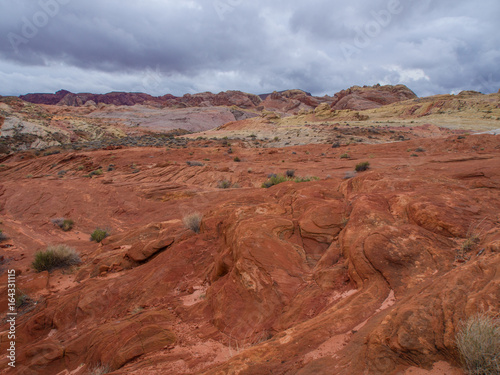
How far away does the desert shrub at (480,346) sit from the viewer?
1.90 meters

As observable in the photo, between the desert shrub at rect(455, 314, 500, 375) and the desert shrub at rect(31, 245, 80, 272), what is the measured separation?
9.20 m

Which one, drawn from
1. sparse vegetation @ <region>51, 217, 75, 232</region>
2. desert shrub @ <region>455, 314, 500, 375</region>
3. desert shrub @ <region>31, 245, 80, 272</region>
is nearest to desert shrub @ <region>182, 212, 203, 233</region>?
desert shrub @ <region>31, 245, 80, 272</region>

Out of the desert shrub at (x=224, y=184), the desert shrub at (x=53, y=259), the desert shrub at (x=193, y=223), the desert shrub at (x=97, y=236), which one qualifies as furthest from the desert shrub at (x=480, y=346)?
the desert shrub at (x=224, y=184)

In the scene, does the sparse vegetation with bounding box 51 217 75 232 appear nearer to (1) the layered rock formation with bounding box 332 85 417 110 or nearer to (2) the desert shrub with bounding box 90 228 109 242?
(2) the desert shrub with bounding box 90 228 109 242

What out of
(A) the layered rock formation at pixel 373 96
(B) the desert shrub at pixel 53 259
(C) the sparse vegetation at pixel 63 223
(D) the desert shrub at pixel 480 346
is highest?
(A) the layered rock formation at pixel 373 96

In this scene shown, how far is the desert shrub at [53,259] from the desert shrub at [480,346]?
9.20 meters

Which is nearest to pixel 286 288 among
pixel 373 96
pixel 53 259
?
pixel 53 259

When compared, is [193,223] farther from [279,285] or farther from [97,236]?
[97,236]

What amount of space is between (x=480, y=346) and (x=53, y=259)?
939 centimetres

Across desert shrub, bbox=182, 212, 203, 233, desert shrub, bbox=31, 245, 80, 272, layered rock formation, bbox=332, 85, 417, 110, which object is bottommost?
desert shrub, bbox=31, 245, 80, 272

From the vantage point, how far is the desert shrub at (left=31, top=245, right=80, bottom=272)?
780 centimetres

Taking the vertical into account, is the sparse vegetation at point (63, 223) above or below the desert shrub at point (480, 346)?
below

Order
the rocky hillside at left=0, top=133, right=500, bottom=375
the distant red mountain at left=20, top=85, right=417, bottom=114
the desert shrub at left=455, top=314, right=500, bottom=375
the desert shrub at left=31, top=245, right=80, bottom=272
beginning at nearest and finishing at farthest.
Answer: the desert shrub at left=455, top=314, right=500, bottom=375, the rocky hillside at left=0, top=133, right=500, bottom=375, the desert shrub at left=31, top=245, right=80, bottom=272, the distant red mountain at left=20, top=85, right=417, bottom=114

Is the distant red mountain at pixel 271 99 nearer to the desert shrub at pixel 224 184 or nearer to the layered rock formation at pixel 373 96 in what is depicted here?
the layered rock formation at pixel 373 96
